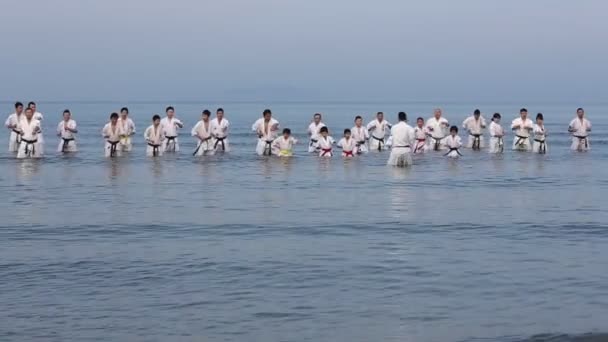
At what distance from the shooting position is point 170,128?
35.0m

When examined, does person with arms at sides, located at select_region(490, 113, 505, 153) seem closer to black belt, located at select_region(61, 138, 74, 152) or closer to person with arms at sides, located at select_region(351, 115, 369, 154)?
person with arms at sides, located at select_region(351, 115, 369, 154)

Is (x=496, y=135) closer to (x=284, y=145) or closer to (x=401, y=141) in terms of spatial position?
(x=284, y=145)

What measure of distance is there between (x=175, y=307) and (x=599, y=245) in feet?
23.7

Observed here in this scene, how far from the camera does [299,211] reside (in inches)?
799

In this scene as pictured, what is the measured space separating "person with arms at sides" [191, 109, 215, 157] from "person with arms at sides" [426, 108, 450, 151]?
296 inches

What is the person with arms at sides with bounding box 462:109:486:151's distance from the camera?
3744 cm

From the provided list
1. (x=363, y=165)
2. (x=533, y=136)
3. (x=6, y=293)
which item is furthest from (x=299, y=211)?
(x=533, y=136)

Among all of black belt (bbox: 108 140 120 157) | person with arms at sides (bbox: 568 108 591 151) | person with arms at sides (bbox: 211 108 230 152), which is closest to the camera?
black belt (bbox: 108 140 120 157)

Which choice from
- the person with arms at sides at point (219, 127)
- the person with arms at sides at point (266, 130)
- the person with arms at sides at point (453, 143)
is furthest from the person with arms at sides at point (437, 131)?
the person with arms at sides at point (219, 127)

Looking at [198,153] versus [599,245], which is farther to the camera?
[198,153]

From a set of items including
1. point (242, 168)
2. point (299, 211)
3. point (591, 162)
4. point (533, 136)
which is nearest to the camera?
point (299, 211)

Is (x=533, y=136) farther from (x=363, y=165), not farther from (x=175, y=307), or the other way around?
(x=175, y=307)

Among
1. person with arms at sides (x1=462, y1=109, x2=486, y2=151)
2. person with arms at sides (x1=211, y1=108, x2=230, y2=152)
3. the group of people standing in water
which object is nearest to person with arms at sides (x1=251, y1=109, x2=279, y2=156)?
the group of people standing in water

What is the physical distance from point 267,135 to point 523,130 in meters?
9.20
